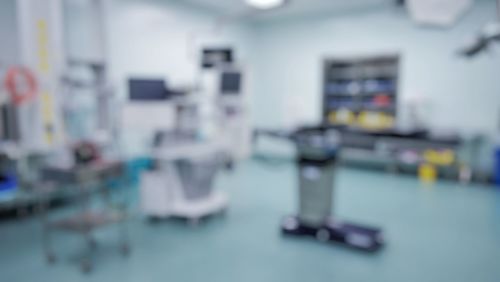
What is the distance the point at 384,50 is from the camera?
6438 millimetres

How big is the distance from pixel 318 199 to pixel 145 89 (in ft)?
6.72

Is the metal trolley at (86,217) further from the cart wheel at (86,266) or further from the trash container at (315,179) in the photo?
the trash container at (315,179)

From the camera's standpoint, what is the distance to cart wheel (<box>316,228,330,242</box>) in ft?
10.7

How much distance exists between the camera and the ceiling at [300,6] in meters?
6.20

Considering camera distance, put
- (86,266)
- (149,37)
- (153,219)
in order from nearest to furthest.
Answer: (86,266) < (153,219) < (149,37)

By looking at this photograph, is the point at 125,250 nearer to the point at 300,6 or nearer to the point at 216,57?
the point at 216,57

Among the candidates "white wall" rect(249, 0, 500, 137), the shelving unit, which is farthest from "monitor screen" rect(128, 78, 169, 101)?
the shelving unit

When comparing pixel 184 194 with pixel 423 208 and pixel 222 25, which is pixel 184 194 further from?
pixel 222 25

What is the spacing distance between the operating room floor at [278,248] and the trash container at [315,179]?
0.94 feet

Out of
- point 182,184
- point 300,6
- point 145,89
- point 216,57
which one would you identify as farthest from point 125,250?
point 300,6

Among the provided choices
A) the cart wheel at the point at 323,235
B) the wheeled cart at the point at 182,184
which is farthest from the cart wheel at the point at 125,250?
the cart wheel at the point at 323,235

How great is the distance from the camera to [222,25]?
6980 mm

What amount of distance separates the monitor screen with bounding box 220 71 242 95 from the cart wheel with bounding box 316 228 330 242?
2.04 metres

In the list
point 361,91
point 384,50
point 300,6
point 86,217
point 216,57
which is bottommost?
point 86,217
